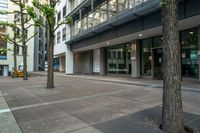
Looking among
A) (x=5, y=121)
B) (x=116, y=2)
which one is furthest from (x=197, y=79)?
(x=5, y=121)

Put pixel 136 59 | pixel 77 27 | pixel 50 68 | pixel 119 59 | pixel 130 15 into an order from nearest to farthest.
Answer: pixel 50 68 < pixel 130 15 < pixel 136 59 < pixel 119 59 < pixel 77 27

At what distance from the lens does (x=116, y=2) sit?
53.0 ft

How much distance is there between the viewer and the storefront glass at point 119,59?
62.6ft

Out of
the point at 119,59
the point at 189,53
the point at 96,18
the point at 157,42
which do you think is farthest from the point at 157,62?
the point at 96,18

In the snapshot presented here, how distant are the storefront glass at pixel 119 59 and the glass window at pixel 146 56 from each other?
2.05 metres

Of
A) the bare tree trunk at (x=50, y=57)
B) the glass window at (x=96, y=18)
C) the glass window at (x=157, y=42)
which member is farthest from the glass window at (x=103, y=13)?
the bare tree trunk at (x=50, y=57)

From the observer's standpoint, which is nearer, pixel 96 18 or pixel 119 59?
pixel 96 18

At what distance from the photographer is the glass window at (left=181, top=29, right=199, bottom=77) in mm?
12365

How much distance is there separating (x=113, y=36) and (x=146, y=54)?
125 inches

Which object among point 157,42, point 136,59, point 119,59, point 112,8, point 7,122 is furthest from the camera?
point 119,59

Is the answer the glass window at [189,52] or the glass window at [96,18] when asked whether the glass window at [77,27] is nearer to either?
the glass window at [96,18]

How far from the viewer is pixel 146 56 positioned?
1662cm

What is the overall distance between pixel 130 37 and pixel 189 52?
4975 mm

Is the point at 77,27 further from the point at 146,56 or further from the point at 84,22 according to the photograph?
the point at 146,56
